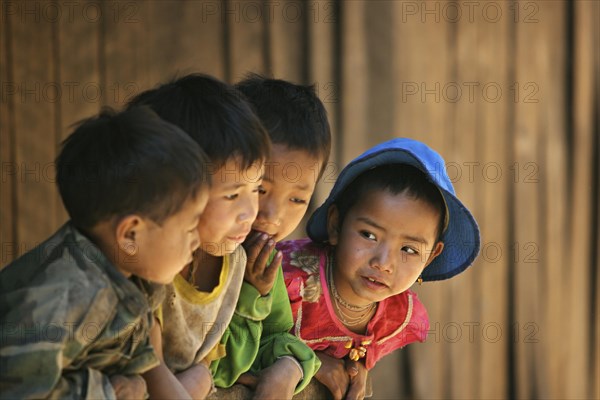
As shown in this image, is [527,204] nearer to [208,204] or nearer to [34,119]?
[34,119]

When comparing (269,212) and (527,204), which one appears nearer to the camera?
(269,212)

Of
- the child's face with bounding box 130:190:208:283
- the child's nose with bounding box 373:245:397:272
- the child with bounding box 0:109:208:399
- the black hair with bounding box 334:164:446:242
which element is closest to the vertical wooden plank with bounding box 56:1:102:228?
the black hair with bounding box 334:164:446:242

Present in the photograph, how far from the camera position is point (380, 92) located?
451 cm

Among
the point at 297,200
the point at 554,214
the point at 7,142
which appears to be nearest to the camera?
the point at 297,200

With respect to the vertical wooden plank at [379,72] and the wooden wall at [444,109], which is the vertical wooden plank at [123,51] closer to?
the wooden wall at [444,109]

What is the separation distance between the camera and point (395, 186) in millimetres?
2969

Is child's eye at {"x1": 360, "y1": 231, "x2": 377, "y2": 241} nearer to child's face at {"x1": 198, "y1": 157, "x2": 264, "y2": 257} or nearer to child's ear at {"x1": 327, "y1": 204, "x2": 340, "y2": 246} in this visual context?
child's ear at {"x1": 327, "y1": 204, "x2": 340, "y2": 246}

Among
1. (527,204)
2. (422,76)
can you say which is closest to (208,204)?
(422,76)

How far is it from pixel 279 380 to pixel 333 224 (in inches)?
27.9

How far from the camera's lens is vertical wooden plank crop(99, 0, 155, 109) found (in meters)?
3.94

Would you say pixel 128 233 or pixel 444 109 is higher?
pixel 444 109

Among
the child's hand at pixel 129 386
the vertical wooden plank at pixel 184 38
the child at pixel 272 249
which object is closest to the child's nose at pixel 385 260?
the child at pixel 272 249

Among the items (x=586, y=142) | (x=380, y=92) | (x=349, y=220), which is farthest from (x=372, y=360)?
(x=586, y=142)

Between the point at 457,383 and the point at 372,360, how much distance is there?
1974 mm
